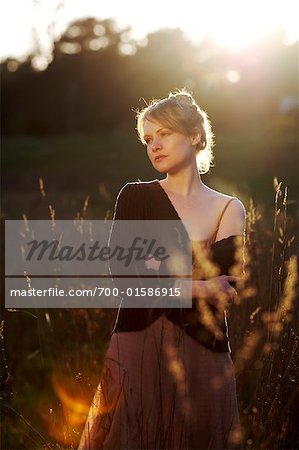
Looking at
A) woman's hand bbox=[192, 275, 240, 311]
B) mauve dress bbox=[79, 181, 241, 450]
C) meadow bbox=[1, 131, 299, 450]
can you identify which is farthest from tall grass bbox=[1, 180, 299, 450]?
woman's hand bbox=[192, 275, 240, 311]

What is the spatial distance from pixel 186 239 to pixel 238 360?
1.08 metres

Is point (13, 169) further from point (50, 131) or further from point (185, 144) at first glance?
point (50, 131)

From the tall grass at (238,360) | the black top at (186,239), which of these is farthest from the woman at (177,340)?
the tall grass at (238,360)

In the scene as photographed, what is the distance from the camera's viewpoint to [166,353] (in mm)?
2781

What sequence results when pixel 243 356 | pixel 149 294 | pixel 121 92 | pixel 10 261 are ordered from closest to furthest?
pixel 149 294 → pixel 243 356 → pixel 10 261 → pixel 121 92

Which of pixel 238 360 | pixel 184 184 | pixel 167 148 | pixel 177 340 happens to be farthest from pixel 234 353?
pixel 167 148

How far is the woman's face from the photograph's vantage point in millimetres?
2885

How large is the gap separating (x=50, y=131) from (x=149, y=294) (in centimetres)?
3883

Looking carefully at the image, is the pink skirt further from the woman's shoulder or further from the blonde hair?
the blonde hair

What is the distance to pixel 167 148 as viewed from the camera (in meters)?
2.88

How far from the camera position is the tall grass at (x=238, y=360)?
9.65 ft

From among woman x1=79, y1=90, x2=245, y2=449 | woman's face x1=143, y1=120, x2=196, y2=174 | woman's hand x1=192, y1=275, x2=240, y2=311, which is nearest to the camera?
woman's hand x1=192, y1=275, x2=240, y2=311

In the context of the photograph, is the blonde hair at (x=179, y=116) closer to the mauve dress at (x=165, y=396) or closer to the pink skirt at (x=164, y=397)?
the mauve dress at (x=165, y=396)

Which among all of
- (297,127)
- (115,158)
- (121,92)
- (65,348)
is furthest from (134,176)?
(121,92)
